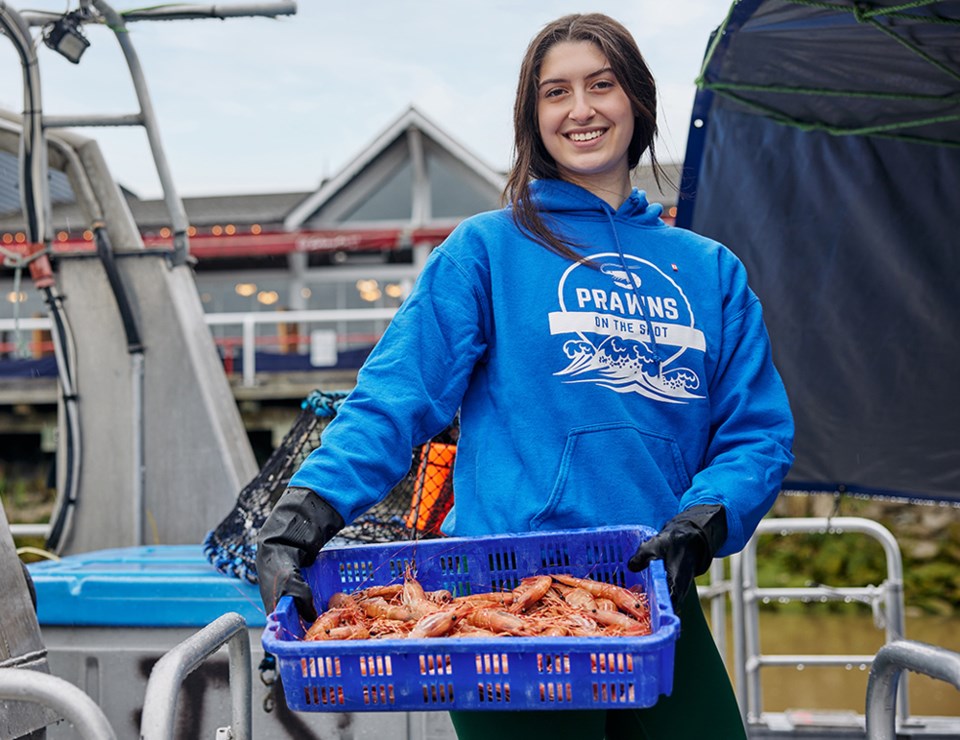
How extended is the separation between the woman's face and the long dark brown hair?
0.07ft

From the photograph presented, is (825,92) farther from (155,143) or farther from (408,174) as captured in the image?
(408,174)

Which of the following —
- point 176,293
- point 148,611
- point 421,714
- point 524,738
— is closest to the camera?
point 524,738

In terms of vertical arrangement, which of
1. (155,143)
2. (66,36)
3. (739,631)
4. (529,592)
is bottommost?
(739,631)

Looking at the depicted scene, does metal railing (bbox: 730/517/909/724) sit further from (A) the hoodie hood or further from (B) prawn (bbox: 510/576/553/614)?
(B) prawn (bbox: 510/576/553/614)

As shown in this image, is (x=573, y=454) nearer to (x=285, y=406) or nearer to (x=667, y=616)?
(x=667, y=616)

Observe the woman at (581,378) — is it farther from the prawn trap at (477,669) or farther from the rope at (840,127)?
the rope at (840,127)

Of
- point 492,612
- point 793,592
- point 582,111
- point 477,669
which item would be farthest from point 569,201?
point 793,592

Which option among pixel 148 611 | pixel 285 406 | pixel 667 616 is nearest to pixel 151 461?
pixel 148 611

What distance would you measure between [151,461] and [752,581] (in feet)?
10.2

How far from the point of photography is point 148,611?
3514 mm

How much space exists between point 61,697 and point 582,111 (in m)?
1.48

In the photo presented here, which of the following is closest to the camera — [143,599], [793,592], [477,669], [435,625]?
[477,669]

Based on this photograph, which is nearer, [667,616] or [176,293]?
[667,616]

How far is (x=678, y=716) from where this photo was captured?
79.4 inches
